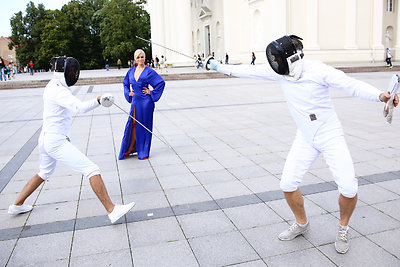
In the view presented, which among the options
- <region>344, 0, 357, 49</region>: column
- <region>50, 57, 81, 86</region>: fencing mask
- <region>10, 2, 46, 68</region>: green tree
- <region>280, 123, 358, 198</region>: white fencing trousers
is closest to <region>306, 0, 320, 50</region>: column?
<region>344, 0, 357, 49</region>: column

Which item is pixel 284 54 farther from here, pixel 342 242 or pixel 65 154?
pixel 65 154

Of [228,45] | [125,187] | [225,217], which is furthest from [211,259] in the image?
[228,45]

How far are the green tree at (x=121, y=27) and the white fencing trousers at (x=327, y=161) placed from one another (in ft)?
167

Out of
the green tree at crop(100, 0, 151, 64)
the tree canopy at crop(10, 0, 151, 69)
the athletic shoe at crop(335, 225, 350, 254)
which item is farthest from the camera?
the tree canopy at crop(10, 0, 151, 69)

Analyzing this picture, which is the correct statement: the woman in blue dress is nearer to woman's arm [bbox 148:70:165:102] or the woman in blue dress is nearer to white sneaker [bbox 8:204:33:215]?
A: woman's arm [bbox 148:70:165:102]

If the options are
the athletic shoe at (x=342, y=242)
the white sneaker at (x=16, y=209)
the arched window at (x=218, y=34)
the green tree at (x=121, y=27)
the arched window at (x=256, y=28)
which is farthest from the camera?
the green tree at (x=121, y=27)

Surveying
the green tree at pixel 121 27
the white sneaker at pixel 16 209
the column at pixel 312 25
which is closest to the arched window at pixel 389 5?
the column at pixel 312 25

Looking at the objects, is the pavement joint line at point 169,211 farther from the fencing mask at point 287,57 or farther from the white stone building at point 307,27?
the white stone building at point 307,27

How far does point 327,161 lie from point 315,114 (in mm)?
410

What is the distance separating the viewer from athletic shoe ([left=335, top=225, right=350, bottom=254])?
10.9 feet

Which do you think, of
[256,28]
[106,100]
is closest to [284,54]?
[106,100]

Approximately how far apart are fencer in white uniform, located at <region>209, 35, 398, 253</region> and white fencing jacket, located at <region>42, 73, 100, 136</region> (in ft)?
6.08

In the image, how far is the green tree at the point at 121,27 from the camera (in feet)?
171

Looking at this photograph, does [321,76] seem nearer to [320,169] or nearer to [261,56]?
[320,169]
